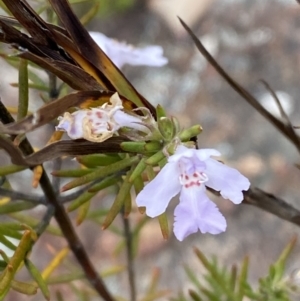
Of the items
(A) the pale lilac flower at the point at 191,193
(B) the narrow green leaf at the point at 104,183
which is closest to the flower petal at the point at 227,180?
(A) the pale lilac flower at the point at 191,193

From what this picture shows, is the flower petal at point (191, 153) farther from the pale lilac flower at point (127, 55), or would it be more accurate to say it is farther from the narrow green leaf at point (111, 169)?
the pale lilac flower at point (127, 55)

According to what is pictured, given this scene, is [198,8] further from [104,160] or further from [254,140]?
[104,160]

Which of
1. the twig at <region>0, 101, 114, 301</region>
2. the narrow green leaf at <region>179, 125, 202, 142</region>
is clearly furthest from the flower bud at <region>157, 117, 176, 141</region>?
the twig at <region>0, 101, 114, 301</region>

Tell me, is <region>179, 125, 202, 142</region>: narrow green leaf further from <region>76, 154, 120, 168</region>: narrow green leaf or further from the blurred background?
the blurred background

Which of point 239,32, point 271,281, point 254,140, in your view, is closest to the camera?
point 271,281

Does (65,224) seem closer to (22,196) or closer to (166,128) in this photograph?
(22,196)

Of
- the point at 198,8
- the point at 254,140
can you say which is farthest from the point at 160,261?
the point at 198,8

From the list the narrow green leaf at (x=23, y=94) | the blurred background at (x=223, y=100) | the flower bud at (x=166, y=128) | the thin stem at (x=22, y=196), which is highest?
the blurred background at (x=223, y=100)
